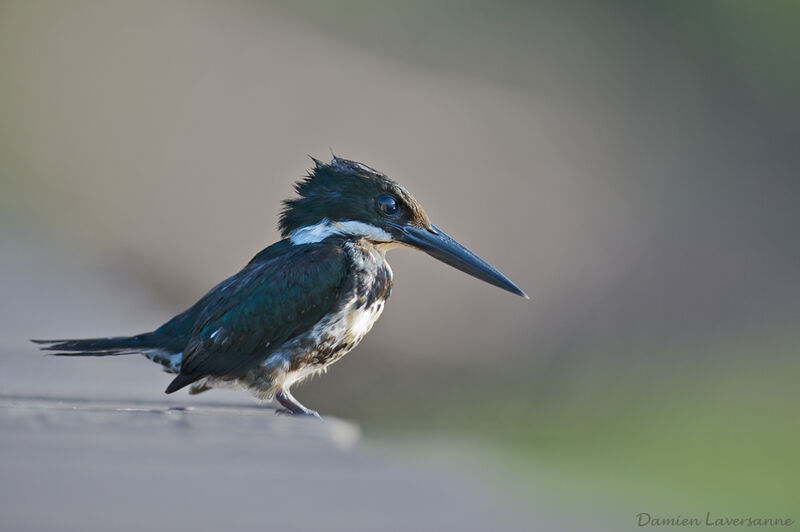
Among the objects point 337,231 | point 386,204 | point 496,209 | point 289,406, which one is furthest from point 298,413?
point 496,209

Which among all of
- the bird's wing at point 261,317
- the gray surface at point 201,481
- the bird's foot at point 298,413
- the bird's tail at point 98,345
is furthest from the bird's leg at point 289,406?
the gray surface at point 201,481

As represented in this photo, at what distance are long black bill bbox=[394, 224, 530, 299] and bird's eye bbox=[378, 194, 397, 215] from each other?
3.3 inches

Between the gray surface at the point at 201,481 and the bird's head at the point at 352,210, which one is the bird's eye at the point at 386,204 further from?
the gray surface at the point at 201,481

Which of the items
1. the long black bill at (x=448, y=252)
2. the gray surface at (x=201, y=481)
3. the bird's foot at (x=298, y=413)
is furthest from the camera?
the long black bill at (x=448, y=252)

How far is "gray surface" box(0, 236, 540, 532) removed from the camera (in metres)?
1.54

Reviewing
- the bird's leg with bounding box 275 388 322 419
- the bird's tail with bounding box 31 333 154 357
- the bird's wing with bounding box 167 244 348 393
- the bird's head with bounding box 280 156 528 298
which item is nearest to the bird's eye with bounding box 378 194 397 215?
the bird's head with bounding box 280 156 528 298

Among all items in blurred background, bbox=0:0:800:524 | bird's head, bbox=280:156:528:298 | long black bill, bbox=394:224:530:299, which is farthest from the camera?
blurred background, bbox=0:0:800:524

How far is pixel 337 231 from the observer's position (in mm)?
3467

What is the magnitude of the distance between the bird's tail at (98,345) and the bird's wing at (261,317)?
0.78 feet

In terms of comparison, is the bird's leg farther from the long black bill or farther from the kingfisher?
the long black bill

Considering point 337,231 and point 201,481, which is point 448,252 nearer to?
point 337,231

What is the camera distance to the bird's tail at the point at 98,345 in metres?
3.29

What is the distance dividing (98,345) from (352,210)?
948mm

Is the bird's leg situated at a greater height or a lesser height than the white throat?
lesser
